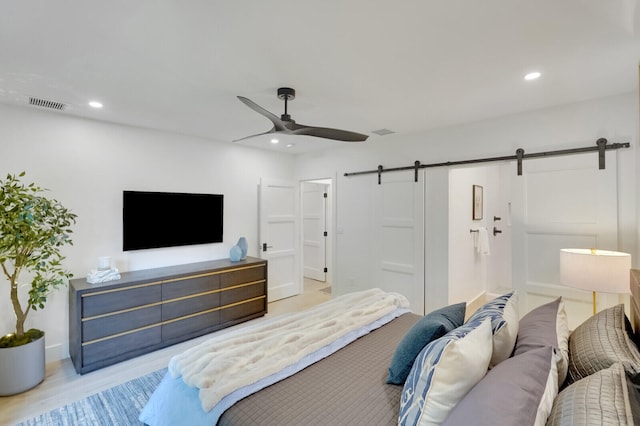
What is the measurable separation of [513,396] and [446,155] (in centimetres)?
327

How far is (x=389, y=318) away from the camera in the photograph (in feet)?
8.12

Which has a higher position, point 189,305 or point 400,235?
point 400,235

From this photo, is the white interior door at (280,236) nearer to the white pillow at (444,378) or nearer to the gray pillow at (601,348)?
the white pillow at (444,378)

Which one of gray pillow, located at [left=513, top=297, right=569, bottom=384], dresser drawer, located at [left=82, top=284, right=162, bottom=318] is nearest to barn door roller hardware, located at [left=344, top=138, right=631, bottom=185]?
gray pillow, located at [left=513, top=297, right=569, bottom=384]

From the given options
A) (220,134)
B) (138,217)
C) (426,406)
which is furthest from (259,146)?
(426,406)

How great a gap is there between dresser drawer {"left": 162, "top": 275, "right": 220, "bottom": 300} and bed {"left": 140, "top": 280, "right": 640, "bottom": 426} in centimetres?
173

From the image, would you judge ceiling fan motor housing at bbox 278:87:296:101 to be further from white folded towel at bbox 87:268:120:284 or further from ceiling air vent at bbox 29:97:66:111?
white folded towel at bbox 87:268:120:284

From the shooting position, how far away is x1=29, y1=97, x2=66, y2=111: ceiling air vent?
277 centimetres

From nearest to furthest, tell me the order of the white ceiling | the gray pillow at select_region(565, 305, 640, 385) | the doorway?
the gray pillow at select_region(565, 305, 640, 385), the white ceiling, the doorway

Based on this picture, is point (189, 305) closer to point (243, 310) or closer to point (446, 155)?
point (243, 310)

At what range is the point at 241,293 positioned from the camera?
4.04 m

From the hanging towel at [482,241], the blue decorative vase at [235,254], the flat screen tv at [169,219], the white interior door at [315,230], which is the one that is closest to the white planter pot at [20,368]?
the flat screen tv at [169,219]

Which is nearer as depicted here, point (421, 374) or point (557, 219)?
point (421, 374)

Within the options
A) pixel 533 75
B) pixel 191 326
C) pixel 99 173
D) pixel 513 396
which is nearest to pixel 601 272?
pixel 533 75
